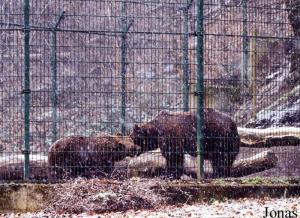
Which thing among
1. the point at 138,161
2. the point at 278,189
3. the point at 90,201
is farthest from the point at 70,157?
the point at 278,189

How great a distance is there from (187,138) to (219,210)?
237 centimetres

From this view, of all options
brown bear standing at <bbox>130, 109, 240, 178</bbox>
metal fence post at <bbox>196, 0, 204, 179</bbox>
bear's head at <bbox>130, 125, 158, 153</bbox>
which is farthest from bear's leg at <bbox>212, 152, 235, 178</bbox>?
bear's head at <bbox>130, 125, 158, 153</bbox>

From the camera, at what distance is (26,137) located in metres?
8.16

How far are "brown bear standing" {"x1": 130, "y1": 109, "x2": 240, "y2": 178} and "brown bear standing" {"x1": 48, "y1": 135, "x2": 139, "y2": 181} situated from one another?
1.06 ft

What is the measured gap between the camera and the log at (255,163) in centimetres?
972

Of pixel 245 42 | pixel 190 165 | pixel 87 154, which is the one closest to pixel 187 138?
pixel 190 165

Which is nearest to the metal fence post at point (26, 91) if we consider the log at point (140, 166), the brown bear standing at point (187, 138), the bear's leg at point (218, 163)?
the log at point (140, 166)

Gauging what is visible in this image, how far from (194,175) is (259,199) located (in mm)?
1396

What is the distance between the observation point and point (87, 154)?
915cm

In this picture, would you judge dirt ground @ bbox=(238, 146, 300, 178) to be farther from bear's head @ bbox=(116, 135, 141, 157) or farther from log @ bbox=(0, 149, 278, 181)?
bear's head @ bbox=(116, 135, 141, 157)

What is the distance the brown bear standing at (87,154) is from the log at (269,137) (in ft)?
8.05

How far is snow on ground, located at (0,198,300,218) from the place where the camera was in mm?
6789

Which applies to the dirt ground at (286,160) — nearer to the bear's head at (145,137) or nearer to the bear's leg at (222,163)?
the bear's leg at (222,163)

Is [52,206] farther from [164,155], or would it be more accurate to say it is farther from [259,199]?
[259,199]
